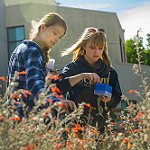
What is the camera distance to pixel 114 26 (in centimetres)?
1878

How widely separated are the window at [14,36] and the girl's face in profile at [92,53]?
13.9m

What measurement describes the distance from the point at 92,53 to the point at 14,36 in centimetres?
1437

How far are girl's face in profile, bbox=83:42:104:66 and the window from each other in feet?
45.6

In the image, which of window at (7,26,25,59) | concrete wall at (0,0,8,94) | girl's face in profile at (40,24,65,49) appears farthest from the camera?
window at (7,26,25,59)

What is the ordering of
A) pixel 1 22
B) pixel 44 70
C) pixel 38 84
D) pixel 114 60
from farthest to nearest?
pixel 114 60 < pixel 1 22 < pixel 44 70 < pixel 38 84

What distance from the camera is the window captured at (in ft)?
55.7

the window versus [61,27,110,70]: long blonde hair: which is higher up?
the window

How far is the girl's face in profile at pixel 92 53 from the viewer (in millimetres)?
3455

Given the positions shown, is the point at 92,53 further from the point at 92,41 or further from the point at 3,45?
the point at 3,45

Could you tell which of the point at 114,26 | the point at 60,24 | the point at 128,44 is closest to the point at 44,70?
the point at 60,24

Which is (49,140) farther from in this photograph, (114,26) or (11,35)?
(114,26)

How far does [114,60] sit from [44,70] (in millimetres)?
16143

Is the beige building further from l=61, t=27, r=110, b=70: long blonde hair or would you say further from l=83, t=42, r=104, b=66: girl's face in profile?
l=83, t=42, r=104, b=66: girl's face in profile

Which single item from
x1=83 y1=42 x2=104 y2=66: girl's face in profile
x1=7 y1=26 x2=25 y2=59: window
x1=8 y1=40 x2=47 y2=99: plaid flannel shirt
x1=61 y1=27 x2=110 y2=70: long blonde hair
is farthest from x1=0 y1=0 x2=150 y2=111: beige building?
x1=8 y1=40 x2=47 y2=99: plaid flannel shirt
